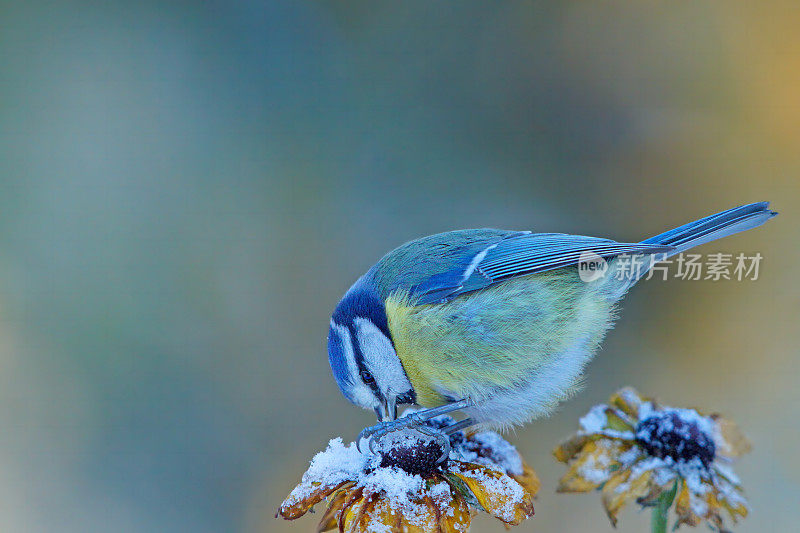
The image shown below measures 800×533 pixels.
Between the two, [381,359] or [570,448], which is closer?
[570,448]

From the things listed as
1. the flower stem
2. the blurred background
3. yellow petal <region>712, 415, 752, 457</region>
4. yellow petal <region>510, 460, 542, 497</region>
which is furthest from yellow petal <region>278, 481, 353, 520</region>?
the blurred background

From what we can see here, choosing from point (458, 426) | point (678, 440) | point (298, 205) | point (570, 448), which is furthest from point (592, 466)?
point (298, 205)

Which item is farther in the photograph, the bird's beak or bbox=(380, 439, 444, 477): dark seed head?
the bird's beak

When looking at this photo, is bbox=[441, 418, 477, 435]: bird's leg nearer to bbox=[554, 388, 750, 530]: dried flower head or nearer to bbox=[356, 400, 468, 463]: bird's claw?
bbox=[356, 400, 468, 463]: bird's claw

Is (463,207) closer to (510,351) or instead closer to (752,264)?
(752,264)

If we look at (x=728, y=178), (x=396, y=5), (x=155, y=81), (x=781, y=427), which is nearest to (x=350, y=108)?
(x=396, y=5)

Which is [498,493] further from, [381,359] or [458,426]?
[381,359]

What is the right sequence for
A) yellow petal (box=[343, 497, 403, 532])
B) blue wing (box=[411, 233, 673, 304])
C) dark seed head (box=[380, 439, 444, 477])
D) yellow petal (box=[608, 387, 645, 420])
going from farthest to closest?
blue wing (box=[411, 233, 673, 304]), yellow petal (box=[608, 387, 645, 420]), dark seed head (box=[380, 439, 444, 477]), yellow petal (box=[343, 497, 403, 532])
